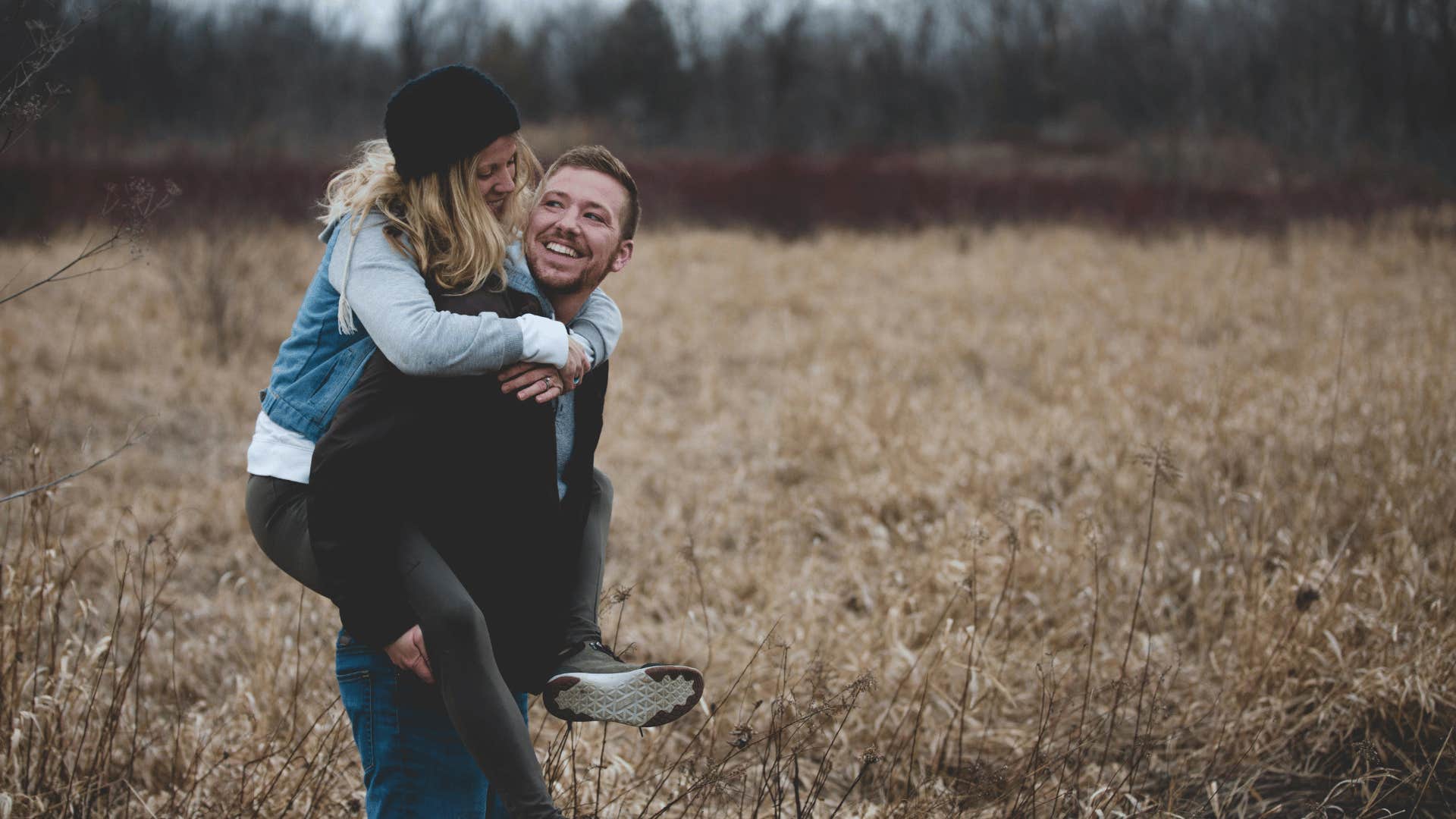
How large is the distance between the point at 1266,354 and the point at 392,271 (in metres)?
6.69

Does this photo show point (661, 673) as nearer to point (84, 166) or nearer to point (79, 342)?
point (79, 342)

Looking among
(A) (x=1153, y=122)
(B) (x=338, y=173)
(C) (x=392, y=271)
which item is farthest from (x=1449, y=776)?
(A) (x=1153, y=122)

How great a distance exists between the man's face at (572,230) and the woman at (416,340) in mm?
66

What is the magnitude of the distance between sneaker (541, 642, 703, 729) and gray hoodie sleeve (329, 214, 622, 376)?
0.53m

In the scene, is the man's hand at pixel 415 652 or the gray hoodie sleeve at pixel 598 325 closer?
the man's hand at pixel 415 652

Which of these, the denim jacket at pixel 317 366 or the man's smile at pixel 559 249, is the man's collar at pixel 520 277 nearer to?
the man's smile at pixel 559 249

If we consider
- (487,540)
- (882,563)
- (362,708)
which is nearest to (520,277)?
(487,540)

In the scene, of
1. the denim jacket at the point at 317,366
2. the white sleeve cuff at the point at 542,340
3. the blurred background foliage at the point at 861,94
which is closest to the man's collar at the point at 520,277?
the white sleeve cuff at the point at 542,340

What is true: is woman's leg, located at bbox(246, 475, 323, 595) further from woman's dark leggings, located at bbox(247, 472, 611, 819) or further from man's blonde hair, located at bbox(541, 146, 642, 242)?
man's blonde hair, located at bbox(541, 146, 642, 242)

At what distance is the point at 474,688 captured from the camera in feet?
4.57

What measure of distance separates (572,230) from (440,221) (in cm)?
24

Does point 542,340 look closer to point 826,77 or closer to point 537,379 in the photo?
point 537,379

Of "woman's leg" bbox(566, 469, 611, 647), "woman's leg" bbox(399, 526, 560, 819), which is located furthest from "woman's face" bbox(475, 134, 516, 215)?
"woman's leg" bbox(399, 526, 560, 819)

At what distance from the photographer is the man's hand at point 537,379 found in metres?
1.51
